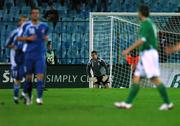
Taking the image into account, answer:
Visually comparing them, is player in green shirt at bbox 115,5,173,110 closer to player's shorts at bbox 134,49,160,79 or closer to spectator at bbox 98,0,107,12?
player's shorts at bbox 134,49,160,79

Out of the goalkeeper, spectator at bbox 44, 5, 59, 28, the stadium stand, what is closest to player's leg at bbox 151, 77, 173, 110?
the goalkeeper

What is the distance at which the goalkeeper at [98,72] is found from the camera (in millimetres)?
27656

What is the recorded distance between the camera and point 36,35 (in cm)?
1534

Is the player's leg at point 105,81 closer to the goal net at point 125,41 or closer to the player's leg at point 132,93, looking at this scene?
the goal net at point 125,41

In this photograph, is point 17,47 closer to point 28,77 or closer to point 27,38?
point 28,77

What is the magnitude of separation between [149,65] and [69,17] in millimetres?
19543

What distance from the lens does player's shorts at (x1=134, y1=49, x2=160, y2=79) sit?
43.9 ft

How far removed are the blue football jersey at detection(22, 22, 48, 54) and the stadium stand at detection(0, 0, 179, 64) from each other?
580 inches

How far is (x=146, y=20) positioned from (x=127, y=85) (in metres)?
15.1

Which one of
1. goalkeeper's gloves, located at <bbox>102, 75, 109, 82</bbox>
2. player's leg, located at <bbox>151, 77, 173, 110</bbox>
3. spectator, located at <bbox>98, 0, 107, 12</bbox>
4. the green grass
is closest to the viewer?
the green grass

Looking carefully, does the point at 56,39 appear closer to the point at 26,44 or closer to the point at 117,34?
the point at 117,34

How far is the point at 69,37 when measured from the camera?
3130 centimetres

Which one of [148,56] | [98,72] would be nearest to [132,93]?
[148,56]

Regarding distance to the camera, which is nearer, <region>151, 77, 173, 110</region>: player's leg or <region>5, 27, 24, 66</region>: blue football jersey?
<region>151, 77, 173, 110</region>: player's leg
